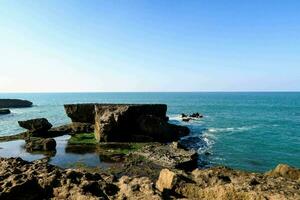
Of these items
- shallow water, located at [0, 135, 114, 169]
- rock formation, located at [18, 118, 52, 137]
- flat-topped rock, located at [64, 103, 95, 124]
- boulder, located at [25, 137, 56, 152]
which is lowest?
shallow water, located at [0, 135, 114, 169]

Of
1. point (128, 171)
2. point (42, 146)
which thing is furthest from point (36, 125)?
point (128, 171)

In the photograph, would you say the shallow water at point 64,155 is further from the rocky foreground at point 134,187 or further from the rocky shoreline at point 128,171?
the rocky foreground at point 134,187

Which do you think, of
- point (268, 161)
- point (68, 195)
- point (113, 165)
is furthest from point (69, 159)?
point (68, 195)

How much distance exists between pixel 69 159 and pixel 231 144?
1155 inches

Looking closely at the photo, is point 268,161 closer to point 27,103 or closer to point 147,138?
point 147,138

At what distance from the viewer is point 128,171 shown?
3850 cm

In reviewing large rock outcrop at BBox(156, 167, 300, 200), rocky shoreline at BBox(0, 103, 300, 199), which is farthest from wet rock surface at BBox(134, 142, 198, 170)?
large rock outcrop at BBox(156, 167, 300, 200)

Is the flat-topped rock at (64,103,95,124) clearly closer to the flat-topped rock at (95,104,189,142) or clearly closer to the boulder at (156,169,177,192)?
the flat-topped rock at (95,104,189,142)

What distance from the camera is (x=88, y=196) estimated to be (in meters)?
15.4

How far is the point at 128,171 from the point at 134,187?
22512mm

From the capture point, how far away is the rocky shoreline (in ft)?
54.4

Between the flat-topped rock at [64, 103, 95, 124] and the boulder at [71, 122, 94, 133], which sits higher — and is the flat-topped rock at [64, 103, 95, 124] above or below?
above

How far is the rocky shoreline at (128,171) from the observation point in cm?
1659

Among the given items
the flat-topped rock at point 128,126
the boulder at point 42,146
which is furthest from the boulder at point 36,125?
the boulder at point 42,146
